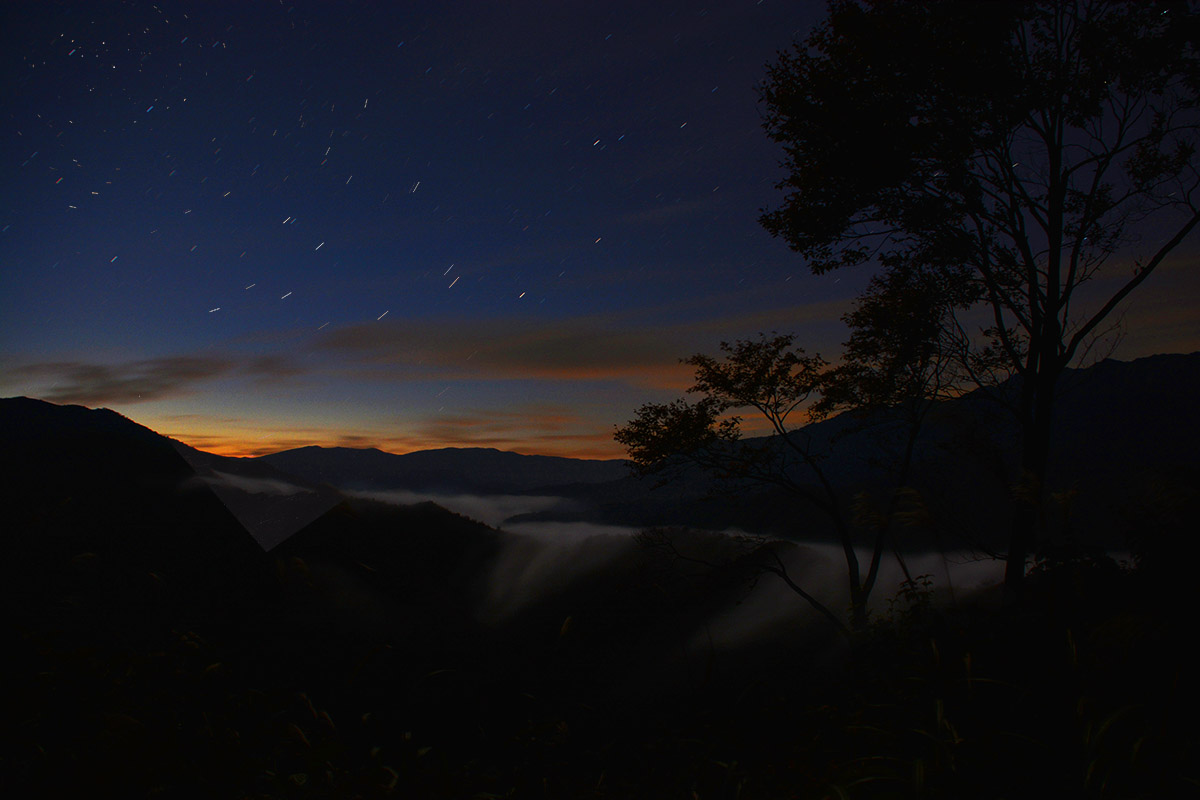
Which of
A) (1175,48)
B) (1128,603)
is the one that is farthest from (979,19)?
(1128,603)

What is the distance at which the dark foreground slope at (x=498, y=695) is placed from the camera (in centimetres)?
454

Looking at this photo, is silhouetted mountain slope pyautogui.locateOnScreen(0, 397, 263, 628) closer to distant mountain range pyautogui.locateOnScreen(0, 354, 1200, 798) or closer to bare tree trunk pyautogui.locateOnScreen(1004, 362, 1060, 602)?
distant mountain range pyautogui.locateOnScreen(0, 354, 1200, 798)

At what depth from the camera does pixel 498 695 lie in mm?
12633

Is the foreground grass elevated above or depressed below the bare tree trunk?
below

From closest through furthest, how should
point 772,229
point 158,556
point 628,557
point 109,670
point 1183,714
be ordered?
point 1183,714 < point 109,670 < point 772,229 < point 158,556 < point 628,557

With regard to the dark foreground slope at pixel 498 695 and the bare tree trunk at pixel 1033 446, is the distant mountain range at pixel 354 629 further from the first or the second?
the bare tree trunk at pixel 1033 446

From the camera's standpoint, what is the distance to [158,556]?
18438mm

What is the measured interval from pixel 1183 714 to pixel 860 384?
12058 millimetres

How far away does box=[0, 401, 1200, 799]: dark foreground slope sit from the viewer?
4539mm

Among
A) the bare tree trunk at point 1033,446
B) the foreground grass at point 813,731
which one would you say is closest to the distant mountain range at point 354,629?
the foreground grass at point 813,731

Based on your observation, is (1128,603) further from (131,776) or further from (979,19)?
(979,19)

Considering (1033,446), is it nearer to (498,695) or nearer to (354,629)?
(498,695)

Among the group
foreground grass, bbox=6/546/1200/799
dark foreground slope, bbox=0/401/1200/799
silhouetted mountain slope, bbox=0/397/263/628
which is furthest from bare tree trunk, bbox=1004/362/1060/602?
silhouetted mountain slope, bbox=0/397/263/628

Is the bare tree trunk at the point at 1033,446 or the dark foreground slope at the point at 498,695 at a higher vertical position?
the bare tree trunk at the point at 1033,446
